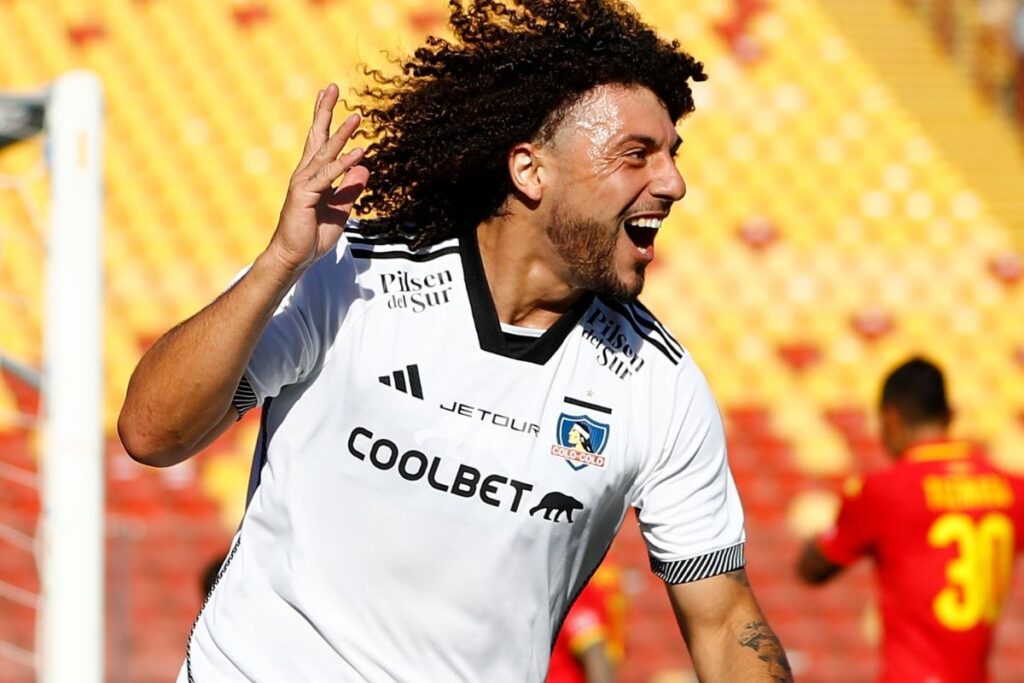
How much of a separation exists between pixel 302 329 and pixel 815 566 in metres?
3.44

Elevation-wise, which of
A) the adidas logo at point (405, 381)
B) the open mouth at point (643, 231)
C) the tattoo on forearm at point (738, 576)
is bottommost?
the tattoo on forearm at point (738, 576)

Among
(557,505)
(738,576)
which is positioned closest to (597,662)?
(738,576)

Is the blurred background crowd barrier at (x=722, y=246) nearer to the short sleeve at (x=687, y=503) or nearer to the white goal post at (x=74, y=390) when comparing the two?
the white goal post at (x=74, y=390)

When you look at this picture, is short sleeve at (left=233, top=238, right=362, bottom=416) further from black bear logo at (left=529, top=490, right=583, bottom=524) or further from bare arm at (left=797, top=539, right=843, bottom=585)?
bare arm at (left=797, top=539, right=843, bottom=585)

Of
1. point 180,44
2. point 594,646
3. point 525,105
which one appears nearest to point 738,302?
point 180,44

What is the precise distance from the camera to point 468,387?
8.73 feet

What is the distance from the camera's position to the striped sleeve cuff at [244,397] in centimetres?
253

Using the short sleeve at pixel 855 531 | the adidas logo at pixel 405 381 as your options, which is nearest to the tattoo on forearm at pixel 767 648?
the adidas logo at pixel 405 381

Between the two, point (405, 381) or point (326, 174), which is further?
point (405, 381)

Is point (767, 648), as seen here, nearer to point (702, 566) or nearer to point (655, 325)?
point (702, 566)

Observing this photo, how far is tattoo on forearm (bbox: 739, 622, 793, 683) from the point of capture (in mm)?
2744

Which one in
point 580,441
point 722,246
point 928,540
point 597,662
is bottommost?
point 597,662

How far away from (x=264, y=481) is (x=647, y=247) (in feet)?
2.73

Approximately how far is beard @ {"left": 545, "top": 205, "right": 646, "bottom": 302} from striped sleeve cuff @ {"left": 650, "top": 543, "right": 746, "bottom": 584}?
20.0 inches
